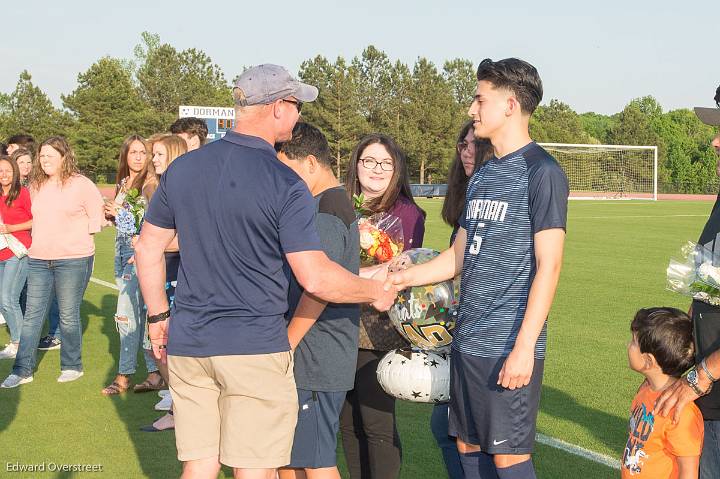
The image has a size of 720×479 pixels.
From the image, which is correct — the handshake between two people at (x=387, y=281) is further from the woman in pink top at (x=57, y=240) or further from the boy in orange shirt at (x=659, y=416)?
the woman in pink top at (x=57, y=240)

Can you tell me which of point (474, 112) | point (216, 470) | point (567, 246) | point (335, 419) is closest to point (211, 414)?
point (216, 470)

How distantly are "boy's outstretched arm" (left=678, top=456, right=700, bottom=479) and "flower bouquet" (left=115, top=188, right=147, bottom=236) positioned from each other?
15.1 feet

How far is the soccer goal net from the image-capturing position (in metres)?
57.4

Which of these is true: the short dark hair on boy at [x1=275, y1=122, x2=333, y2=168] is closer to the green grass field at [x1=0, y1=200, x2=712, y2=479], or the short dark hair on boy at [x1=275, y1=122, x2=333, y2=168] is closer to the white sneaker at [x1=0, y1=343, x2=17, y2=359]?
the green grass field at [x1=0, y1=200, x2=712, y2=479]

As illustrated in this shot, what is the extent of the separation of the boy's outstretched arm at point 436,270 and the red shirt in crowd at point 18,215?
613 centimetres

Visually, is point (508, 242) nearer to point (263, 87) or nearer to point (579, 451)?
point (263, 87)

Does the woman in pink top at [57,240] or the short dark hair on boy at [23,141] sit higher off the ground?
the short dark hair on boy at [23,141]

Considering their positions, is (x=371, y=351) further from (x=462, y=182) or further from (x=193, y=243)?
(x=193, y=243)

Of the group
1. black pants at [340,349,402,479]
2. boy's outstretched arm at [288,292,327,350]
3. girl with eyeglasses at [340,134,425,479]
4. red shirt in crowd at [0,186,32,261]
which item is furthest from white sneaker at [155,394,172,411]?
boy's outstretched arm at [288,292,327,350]

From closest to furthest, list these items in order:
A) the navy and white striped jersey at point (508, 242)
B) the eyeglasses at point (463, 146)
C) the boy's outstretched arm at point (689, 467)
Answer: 1. the navy and white striped jersey at point (508, 242)
2. the boy's outstretched arm at point (689, 467)
3. the eyeglasses at point (463, 146)

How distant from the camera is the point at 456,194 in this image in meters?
5.11

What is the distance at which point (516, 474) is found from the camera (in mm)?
3518

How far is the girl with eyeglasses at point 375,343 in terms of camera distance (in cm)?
461

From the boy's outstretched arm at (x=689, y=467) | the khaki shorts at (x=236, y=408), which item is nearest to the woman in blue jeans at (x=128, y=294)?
the khaki shorts at (x=236, y=408)
